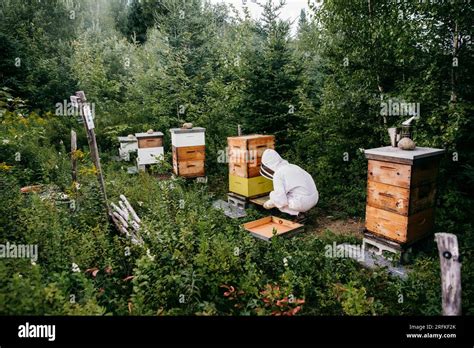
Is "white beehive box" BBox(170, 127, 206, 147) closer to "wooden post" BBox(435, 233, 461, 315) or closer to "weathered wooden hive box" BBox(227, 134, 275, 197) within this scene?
"weathered wooden hive box" BBox(227, 134, 275, 197)

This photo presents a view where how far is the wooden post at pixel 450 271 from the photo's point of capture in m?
2.77

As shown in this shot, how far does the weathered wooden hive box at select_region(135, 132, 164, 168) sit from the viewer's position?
8758 mm

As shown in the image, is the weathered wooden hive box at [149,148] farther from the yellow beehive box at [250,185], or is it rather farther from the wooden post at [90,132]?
the wooden post at [90,132]

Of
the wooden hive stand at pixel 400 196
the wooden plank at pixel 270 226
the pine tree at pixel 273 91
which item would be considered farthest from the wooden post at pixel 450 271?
the pine tree at pixel 273 91

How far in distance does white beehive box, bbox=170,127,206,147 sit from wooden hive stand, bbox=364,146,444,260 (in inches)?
161

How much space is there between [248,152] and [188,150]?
1809mm

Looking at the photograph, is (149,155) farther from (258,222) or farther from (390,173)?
(390,173)

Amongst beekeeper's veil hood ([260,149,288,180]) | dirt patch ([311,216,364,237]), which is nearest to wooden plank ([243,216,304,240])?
dirt patch ([311,216,364,237])

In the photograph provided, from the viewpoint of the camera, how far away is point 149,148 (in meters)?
8.86

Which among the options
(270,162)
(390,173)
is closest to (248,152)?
(270,162)

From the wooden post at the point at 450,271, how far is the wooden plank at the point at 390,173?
1908 millimetres

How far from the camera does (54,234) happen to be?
4402 mm

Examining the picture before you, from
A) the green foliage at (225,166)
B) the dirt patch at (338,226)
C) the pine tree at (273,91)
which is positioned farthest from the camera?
the pine tree at (273,91)

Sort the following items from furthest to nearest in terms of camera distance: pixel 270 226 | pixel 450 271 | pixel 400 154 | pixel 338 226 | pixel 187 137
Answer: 1. pixel 187 137
2. pixel 338 226
3. pixel 270 226
4. pixel 400 154
5. pixel 450 271
